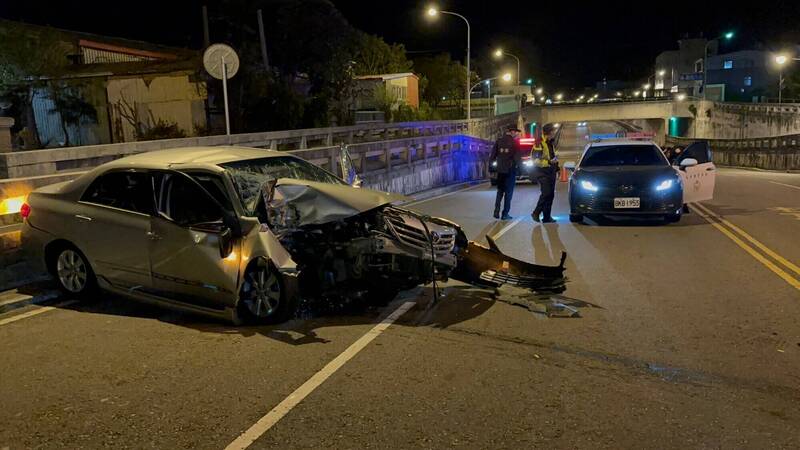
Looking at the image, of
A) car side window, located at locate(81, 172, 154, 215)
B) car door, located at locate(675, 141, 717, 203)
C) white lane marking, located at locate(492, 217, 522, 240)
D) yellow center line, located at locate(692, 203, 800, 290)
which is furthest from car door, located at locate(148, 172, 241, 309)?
car door, located at locate(675, 141, 717, 203)

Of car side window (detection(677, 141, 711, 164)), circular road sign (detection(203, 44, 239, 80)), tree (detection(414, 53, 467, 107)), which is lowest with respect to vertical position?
car side window (detection(677, 141, 711, 164))

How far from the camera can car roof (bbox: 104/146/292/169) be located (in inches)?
256

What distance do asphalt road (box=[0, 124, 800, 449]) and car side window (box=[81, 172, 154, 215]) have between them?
1.06 meters

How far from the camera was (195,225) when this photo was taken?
19.8ft

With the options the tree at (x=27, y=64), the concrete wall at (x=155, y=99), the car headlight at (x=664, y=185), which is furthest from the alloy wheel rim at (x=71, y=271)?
the concrete wall at (x=155, y=99)

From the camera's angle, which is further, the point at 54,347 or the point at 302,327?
the point at 302,327

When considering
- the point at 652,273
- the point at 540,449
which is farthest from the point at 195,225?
the point at 652,273

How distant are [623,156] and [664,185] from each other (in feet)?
4.90

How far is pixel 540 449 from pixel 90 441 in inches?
100

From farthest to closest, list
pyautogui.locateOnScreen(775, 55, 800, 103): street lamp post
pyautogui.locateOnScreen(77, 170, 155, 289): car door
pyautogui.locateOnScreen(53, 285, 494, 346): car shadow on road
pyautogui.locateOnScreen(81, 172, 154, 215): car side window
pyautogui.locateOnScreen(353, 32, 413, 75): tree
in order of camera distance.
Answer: pyautogui.locateOnScreen(353, 32, 413, 75): tree < pyautogui.locateOnScreen(775, 55, 800, 103): street lamp post < pyautogui.locateOnScreen(81, 172, 154, 215): car side window < pyautogui.locateOnScreen(77, 170, 155, 289): car door < pyautogui.locateOnScreen(53, 285, 494, 346): car shadow on road

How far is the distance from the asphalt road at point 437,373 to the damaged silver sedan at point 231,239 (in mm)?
301

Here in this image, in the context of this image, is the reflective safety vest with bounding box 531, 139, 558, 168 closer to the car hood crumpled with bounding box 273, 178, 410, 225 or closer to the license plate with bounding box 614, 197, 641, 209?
the license plate with bounding box 614, 197, 641, 209

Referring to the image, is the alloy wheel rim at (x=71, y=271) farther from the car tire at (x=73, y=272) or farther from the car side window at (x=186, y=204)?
the car side window at (x=186, y=204)

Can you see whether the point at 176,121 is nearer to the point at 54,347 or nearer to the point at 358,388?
the point at 54,347
